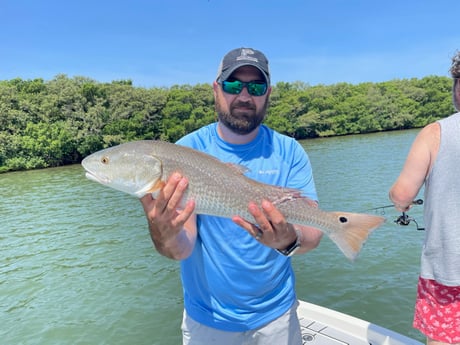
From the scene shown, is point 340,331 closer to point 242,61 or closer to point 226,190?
point 226,190

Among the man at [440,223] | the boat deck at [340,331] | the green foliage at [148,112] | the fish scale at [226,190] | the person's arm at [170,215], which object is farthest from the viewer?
the green foliage at [148,112]

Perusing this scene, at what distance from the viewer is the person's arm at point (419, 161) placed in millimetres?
2594

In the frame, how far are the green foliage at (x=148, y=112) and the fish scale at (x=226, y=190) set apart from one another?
47967 millimetres

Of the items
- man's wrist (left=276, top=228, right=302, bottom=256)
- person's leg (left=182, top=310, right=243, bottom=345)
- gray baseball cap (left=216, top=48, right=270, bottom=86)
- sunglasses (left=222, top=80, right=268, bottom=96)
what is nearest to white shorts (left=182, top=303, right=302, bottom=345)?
person's leg (left=182, top=310, right=243, bottom=345)

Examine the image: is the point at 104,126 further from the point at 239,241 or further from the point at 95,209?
the point at 239,241

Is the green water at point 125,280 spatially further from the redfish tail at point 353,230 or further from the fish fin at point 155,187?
the fish fin at point 155,187

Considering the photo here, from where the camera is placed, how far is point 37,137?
45781 mm

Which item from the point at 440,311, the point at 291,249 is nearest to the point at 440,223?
the point at 440,311

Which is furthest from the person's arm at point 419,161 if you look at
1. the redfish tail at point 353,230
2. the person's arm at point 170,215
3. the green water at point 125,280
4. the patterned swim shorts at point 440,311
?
the green water at point 125,280

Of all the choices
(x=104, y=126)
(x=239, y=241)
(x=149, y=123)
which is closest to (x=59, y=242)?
(x=239, y=241)

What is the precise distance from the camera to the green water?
7766 mm

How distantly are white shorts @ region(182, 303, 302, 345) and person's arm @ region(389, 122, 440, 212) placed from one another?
123 cm

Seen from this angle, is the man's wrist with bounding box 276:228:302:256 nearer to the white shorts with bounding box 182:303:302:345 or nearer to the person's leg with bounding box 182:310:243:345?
the white shorts with bounding box 182:303:302:345

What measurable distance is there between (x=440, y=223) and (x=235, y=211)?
4.67ft
